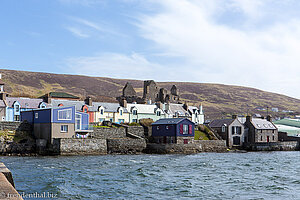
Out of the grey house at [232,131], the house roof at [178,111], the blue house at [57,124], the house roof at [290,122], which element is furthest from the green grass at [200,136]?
the house roof at [290,122]

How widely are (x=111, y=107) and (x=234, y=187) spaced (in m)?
54.5

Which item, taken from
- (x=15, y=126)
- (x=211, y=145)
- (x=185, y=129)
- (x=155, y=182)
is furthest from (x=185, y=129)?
(x=155, y=182)

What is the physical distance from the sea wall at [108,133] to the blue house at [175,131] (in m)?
7.32

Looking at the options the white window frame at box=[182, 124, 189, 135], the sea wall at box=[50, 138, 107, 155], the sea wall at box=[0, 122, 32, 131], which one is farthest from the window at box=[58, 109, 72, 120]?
the white window frame at box=[182, 124, 189, 135]

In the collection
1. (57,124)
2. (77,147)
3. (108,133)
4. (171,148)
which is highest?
(57,124)

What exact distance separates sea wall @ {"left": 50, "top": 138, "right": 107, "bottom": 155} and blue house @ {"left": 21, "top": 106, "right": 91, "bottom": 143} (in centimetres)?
245

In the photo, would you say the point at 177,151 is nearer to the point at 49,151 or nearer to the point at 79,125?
the point at 79,125

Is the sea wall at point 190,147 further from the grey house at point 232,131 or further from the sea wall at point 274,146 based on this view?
the sea wall at point 274,146

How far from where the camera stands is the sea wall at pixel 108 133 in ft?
199

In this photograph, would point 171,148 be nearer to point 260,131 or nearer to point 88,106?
point 88,106

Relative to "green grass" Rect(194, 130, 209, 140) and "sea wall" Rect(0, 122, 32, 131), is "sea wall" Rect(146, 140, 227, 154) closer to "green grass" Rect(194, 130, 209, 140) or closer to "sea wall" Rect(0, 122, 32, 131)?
"green grass" Rect(194, 130, 209, 140)

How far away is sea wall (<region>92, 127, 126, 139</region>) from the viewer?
6069 cm

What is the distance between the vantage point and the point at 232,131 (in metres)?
79.8

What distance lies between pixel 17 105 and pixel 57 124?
688 inches
